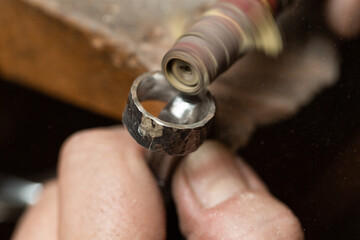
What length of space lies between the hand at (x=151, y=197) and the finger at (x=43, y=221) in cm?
6

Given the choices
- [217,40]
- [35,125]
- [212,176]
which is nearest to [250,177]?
[212,176]

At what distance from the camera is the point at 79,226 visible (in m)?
0.31

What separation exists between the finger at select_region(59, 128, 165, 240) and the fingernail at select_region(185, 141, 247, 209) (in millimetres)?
32

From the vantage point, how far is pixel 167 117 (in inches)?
11.6

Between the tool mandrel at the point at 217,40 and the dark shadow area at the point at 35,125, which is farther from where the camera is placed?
the dark shadow area at the point at 35,125

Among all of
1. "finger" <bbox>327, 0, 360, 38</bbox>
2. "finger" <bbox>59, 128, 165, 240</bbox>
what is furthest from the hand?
"finger" <bbox>327, 0, 360, 38</bbox>

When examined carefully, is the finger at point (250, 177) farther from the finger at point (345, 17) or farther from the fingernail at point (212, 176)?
the finger at point (345, 17)

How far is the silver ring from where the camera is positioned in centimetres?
25

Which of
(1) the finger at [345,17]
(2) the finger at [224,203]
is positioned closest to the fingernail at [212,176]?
(2) the finger at [224,203]

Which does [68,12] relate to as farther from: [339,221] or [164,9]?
[339,221]

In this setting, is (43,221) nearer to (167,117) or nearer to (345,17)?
(167,117)

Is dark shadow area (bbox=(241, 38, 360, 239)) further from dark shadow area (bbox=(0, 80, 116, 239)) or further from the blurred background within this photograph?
dark shadow area (bbox=(0, 80, 116, 239))

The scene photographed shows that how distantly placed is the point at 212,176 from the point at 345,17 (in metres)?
0.15

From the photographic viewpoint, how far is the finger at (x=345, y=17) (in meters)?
0.27
